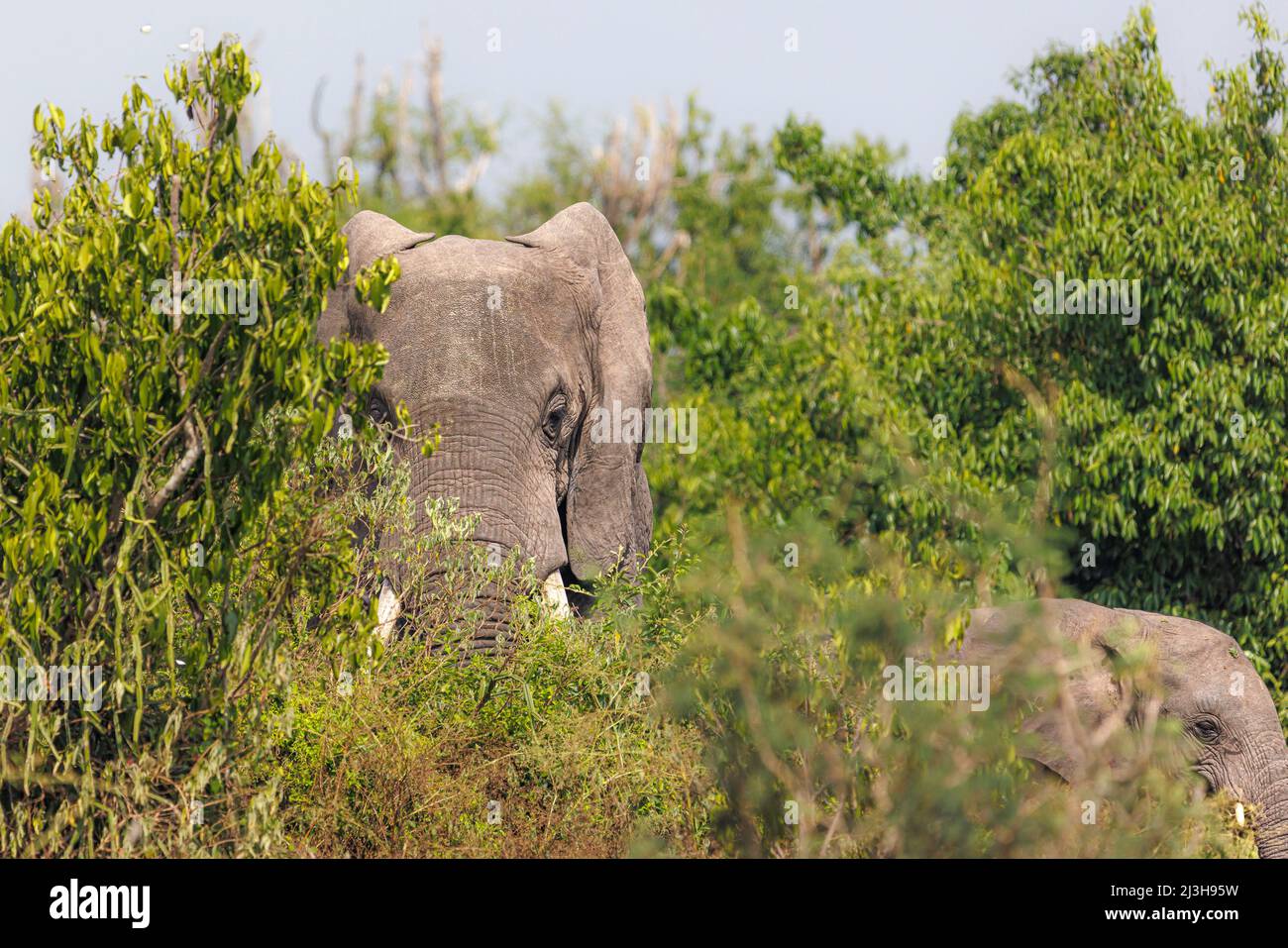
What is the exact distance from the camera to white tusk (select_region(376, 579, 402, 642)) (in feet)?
27.0

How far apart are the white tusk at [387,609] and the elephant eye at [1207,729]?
4802mm

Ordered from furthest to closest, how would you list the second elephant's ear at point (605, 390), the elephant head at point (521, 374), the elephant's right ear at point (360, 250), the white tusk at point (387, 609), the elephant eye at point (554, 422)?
the second elephant's ear at point (605, 390) < the elephant's right ear at point (360, 250) < the elephant eye at point (554, 422) < the elephant head at point (521, 374) < the white tusk at point (387, 609)

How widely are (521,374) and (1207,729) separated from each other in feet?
14.8

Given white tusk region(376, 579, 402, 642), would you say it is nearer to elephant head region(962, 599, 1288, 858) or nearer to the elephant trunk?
elephant head region(962, 599, 1288, 858)

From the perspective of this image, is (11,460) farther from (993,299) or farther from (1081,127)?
(1081,127)

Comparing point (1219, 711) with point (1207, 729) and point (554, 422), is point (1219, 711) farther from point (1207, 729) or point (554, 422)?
point (554, 422)

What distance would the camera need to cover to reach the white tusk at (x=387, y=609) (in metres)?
8.24

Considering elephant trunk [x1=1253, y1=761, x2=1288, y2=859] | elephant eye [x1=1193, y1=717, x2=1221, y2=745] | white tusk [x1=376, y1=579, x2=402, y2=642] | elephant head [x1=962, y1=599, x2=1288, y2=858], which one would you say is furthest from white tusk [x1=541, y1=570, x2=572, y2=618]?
elephant trunk [x1=1253, y1=761, x2=1288, y2=859]

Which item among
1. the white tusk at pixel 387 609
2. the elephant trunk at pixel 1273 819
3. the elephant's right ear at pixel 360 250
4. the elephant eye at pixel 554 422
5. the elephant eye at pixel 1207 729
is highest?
the elephant's right ear at pixel 360 250

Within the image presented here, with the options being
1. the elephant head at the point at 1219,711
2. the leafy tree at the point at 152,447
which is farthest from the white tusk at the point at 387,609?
the elephant head at the point at 1219,711

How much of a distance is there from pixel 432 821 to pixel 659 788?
0.93 m

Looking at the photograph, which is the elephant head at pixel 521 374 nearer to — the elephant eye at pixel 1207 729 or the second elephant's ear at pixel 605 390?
the second elephant's ear at pixel 605 390

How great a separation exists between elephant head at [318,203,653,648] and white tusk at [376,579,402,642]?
1.5 inches
